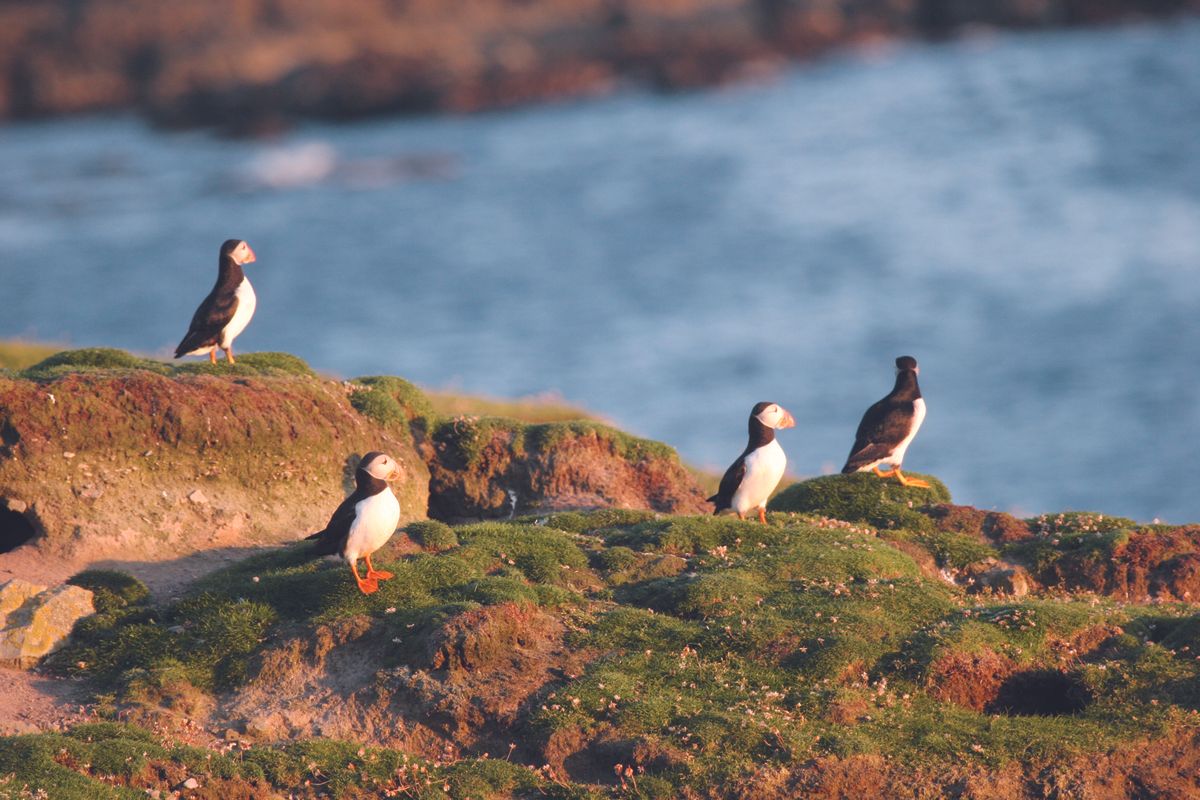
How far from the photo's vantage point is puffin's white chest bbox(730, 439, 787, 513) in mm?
16719

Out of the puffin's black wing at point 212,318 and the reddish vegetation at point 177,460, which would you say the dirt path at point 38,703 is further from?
the puffin's black wing at point 212,318

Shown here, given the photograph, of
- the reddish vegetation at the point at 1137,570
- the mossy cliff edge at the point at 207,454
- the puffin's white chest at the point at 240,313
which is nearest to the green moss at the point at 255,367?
the mossy cliff edge at the point at 207,454

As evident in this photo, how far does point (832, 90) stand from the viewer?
85688mm

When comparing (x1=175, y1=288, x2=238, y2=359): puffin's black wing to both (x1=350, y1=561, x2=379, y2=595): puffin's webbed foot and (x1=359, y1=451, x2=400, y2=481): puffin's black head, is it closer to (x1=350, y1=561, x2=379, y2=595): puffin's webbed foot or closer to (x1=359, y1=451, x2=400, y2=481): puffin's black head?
(x1=359, y1=451, x2=400, y2=481): puffin's black head

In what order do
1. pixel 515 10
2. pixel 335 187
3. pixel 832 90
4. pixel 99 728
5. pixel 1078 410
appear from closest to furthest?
pixel 99 728
pixel 1078 410
pixel 335 187
pixel 832 90
pixel 515 10

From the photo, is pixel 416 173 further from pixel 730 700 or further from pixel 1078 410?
pixel 730 700

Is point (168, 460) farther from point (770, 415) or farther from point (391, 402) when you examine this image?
point (770, 415)

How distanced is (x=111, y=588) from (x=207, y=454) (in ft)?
6.79

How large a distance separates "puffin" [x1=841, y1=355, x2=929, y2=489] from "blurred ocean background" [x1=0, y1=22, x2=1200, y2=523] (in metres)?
21.0

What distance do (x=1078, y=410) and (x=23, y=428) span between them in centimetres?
4177

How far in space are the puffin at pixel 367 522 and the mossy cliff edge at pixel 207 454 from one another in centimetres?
240

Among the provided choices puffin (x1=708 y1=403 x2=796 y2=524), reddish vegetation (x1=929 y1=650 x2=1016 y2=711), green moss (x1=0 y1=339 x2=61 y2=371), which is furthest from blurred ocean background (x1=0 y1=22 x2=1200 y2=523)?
reddish vegetation (x1=929 y1=650 x2=1016 y2=711)

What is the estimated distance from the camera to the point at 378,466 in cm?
1448

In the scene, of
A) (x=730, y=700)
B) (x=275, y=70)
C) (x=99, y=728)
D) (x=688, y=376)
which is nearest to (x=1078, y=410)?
(x=688, y=376)
